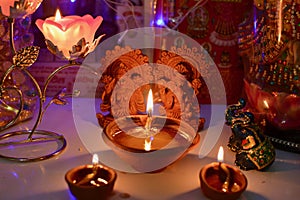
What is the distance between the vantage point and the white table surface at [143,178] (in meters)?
0.62

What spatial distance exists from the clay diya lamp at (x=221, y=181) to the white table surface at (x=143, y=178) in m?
0.03

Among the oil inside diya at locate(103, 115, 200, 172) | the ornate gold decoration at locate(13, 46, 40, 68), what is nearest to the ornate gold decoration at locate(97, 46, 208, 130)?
the oil inside diya at locate(103, 115, 200, 172)

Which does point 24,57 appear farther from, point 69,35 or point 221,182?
point 221,182

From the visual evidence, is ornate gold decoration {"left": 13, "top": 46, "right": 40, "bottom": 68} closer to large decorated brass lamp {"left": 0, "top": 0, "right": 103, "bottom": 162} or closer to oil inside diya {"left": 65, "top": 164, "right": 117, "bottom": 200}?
large decorated brass lamp {"left": 0, "top": 0, "right": 103, "bottom": 162}

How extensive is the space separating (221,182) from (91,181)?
0.68 feet

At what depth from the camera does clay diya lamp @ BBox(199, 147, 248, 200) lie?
582 millimetres

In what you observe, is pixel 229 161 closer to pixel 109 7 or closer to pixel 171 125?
pixel 171 125

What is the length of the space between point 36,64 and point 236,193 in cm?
66

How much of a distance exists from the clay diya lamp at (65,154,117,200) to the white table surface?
34 millimetres

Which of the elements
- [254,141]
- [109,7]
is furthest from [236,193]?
[109,7]

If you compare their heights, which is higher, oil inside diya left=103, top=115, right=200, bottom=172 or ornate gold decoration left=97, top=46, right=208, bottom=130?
ornate gold decoration left=97, top=46, right=208, bottom=130

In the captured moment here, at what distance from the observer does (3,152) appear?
2.42 feet

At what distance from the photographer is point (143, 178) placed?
2.17 ft

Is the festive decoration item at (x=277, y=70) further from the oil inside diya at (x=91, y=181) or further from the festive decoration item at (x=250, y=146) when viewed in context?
the oil inside diya at (x=91, y=181)
